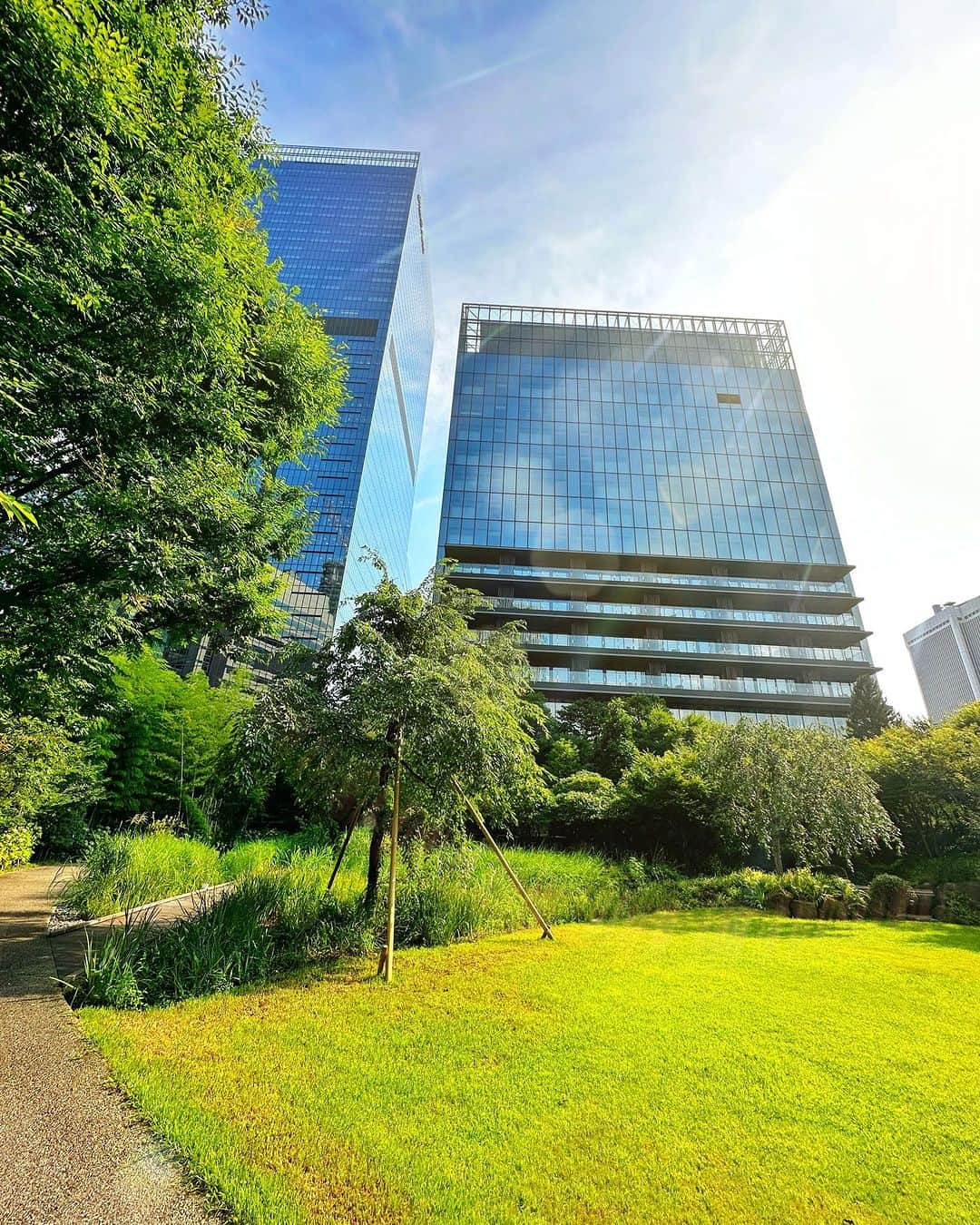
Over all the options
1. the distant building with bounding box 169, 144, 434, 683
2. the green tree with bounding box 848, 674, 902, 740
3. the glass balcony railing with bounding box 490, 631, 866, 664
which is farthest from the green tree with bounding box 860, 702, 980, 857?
the distant building with bounding box 169, 144, 434, 683

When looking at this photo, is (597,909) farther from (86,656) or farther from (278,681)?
(86,656)

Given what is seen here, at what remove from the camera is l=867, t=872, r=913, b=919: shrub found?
1155 centimetres

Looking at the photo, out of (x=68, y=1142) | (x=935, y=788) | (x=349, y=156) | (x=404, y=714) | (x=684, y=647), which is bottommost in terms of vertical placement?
(x=68, y=1142)

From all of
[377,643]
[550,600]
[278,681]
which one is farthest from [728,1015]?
[550,600]

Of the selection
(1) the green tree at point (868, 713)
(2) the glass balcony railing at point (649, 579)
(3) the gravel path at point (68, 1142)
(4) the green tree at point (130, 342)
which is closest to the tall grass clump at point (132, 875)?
(4) the green tree at point (130, 342)

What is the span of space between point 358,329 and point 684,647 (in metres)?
64.0

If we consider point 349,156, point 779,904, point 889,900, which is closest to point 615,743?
point 779,904

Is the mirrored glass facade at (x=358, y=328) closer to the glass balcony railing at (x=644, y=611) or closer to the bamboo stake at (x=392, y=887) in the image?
the glass balcony railing at (x=644, y=611)

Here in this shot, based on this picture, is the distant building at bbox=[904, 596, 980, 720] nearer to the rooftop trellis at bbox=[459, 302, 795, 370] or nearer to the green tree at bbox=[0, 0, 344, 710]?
the rooftop trellis at bbox=[459, 302, 795, 370]

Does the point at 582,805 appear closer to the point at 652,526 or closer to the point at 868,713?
the point at 868,713

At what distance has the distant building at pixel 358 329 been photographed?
58.8 m

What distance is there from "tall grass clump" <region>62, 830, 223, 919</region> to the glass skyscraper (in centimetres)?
3066

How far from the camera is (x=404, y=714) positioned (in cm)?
727

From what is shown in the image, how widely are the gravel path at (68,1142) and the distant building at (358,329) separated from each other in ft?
160
